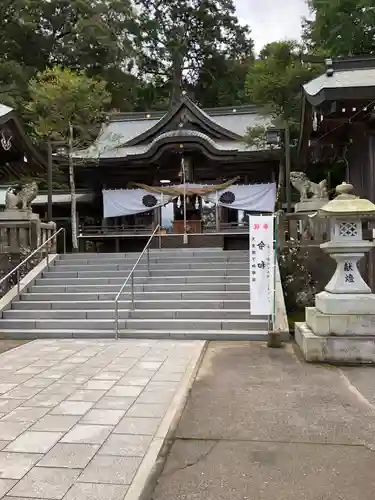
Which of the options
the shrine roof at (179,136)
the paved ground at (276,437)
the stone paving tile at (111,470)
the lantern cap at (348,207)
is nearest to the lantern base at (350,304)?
the paved ground at (276,437)

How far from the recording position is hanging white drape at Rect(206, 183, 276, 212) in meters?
18.6

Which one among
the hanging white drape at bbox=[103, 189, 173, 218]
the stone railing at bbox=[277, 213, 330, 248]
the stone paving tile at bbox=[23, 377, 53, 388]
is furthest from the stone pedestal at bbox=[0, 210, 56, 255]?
the hanging white drape at bbox=[103, 189, 173, 218]

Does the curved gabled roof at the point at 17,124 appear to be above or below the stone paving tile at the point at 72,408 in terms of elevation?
above

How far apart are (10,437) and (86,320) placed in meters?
5.34

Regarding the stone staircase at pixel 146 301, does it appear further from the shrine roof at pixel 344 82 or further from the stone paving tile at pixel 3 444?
the stone paving tile at pixel 3 444

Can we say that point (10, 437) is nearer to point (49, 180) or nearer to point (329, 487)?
point (329, 487)

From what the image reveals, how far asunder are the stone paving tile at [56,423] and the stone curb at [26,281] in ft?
19.0

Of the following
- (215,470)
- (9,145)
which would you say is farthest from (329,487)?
(9,145)

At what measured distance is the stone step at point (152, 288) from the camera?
1021 cm

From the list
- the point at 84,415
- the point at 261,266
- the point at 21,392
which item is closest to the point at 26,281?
the point at 261,266

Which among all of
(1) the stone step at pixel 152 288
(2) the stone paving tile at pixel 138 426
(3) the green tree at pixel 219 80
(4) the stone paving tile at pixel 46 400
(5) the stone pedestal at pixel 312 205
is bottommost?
(4) the stone paving tile at pixel 46 400

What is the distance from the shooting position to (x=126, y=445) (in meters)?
3.61

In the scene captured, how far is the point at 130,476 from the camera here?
3.10 m

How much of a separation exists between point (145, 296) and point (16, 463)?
6.76 m
